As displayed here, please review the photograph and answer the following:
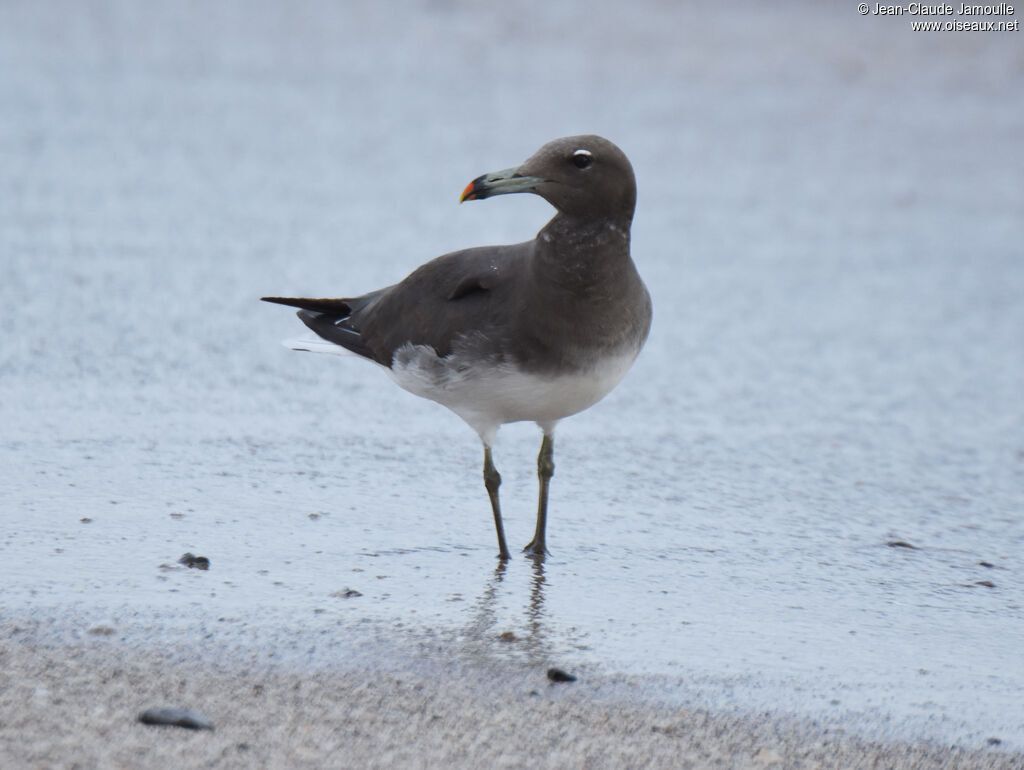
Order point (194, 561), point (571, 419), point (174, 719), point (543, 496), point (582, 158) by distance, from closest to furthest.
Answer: point (174, 719) → point (194, 561) → point (582, 158) → point (543, 496) → point (571, 419)

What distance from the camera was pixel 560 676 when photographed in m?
3.59

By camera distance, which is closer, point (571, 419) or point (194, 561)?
point (194, 561)

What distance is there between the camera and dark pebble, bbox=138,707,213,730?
3178 millimetres

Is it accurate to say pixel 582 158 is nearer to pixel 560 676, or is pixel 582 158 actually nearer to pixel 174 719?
pixel 560 676

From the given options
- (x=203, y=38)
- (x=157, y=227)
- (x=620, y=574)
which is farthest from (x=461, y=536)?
(x=203, y=38)

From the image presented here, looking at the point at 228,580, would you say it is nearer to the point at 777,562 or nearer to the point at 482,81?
the point at 777,562

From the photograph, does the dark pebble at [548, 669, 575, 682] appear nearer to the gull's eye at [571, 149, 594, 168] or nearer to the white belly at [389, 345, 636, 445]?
the white belly at [389, 345, 636, 445]

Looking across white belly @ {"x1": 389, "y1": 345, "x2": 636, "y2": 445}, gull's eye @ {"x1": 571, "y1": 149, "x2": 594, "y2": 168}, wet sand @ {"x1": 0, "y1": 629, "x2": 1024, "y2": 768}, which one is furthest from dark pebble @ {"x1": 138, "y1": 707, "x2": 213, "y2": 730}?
gull's eye @ {"x1": 571, "y1": 149, "x2": 594, "y2": 168}

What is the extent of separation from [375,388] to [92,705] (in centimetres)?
310

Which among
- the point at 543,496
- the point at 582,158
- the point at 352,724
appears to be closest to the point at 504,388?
the point at 543,496

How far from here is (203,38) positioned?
14055 mm

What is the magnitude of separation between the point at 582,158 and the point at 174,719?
196 cm

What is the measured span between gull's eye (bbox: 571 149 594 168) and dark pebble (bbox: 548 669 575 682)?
1.48 metres

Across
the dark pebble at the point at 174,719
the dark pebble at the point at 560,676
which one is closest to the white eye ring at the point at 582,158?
the dark pebble at the point at 560,676
